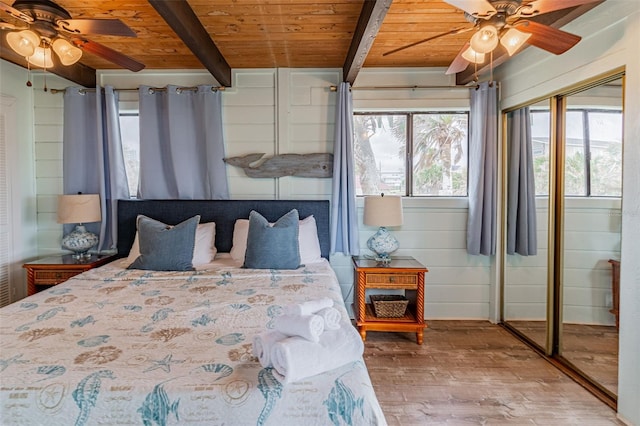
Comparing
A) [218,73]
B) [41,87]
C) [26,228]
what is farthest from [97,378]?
[41,87]

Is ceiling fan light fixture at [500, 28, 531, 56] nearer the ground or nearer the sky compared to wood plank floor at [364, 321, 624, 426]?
nearer the sky

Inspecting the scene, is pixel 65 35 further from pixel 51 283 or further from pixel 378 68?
pixel 378 68

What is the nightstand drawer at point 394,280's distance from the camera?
3.10 m

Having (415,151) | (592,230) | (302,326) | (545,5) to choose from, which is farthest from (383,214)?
(302,326)

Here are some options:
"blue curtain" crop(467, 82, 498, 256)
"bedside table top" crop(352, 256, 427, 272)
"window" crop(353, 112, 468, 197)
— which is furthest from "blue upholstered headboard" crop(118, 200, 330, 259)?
"blue curtain" crop(467, 82, 498, 256)

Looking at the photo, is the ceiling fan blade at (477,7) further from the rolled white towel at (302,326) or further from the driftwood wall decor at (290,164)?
the driftwood wall decor at (290,164)

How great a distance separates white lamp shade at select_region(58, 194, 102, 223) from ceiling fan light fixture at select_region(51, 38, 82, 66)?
151 centimetres

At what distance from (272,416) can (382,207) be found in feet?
7.41

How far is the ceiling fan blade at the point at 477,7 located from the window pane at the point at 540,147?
1432 mm

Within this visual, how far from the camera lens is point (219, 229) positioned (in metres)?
3.43

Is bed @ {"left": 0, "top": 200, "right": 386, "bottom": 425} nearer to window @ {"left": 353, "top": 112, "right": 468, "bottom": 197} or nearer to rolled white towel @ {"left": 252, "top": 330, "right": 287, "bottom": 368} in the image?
rolled white towel @ {"left": 252, "top": 330, "right": 287, "bottom": 368}

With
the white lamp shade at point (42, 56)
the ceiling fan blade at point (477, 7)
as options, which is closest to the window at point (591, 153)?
the ceiling fan blade at point (477, 7)

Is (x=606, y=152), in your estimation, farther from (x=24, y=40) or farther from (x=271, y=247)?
(x=24, y=40)

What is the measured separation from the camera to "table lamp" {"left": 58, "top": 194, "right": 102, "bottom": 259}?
10.7 feet
